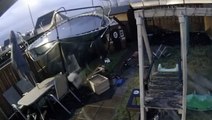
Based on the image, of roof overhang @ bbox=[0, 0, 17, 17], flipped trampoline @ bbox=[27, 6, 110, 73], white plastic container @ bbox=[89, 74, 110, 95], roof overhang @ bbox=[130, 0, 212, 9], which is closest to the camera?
roof overhang @ bbox=[0, 0, 17, 17]

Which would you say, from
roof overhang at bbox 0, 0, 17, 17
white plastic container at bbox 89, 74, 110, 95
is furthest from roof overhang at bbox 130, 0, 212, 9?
roof overhang at bbox 0, 0, 17, 17

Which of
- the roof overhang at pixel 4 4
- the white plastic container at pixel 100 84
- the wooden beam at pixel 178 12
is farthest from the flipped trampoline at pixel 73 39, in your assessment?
the roof overhang at pixel 4 4

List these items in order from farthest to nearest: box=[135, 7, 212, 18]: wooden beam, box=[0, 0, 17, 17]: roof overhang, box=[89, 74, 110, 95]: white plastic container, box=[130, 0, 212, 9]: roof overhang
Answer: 1. box=[130, 0, 212, 9]: roof overhang
2. box=[89, 74, 110, 95]: white plastic container
3. box=[135, 7, 212, 18]: wooden beam
4. box=[0, 0, 17, 17]: roof overhang

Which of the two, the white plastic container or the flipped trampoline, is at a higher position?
the flipped trampoline

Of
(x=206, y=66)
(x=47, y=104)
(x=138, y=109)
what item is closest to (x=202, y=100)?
(x=138, y=109)

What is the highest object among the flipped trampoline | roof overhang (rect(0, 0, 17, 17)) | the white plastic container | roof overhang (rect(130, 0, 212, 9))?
roof overhang (rect(0, 0, 17, 17))

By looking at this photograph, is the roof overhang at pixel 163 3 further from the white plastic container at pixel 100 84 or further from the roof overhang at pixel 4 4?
the roof overhang at pixel 4 4

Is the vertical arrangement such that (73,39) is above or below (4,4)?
below

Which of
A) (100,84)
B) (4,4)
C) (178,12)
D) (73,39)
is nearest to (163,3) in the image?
(73,39)

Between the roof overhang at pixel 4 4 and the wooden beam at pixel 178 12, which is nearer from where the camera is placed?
the roof overhang at pixel 4 4

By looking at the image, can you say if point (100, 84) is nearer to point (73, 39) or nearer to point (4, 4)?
point (73, 39)

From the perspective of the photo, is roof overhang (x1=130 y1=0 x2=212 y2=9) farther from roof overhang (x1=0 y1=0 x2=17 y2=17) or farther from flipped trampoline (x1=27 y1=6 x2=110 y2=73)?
roof overhang (x1=0 y1=0 x2=17 y2=17)
